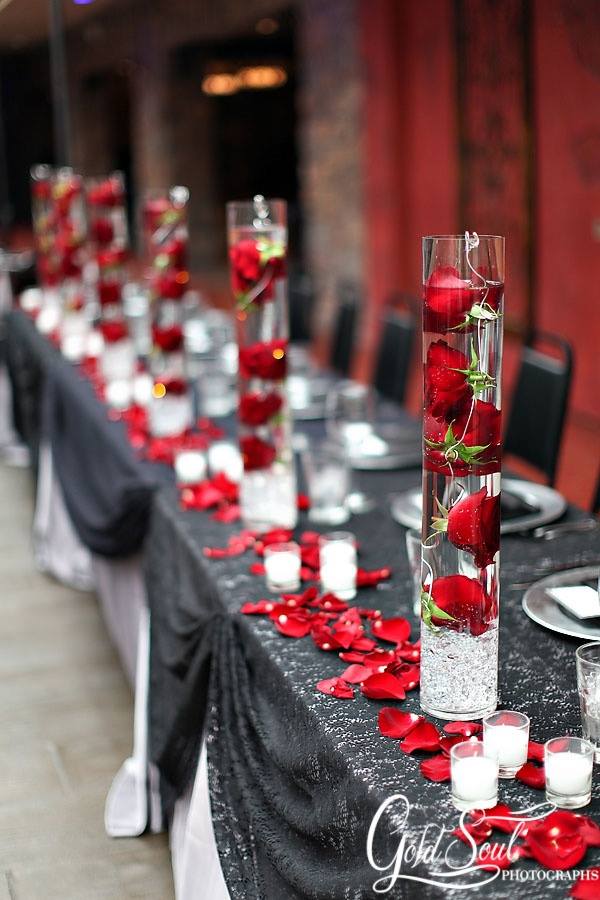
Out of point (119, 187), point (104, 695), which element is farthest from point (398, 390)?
point (104, 695)

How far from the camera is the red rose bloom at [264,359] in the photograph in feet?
7.22

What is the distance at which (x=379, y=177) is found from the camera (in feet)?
25.2

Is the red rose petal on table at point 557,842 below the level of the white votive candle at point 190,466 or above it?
below

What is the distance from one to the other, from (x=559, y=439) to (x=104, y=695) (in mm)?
1432

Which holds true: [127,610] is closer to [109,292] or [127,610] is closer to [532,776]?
[109,292]

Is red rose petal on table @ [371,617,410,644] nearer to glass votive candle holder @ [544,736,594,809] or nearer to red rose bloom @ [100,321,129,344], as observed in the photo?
glass votive candle holder @ [544,736,594,809]

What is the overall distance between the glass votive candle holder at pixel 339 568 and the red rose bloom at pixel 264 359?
19.0 inches

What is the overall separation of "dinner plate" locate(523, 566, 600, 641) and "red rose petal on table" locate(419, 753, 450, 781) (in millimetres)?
371

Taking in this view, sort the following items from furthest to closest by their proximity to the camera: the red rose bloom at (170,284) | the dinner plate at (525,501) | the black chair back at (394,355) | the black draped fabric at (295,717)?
the black chair back at (394,355), the red rose bloom at (170,284), the dinner plate at (525,501), the black draped fabric at (295,717)

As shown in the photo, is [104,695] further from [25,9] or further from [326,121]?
→ [326,121]

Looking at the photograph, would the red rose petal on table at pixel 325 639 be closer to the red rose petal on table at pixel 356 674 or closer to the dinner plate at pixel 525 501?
the red rose petal on table at pixel 356 674

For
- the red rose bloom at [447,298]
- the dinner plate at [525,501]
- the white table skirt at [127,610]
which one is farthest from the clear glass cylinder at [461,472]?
the dinner plate at [525,501]

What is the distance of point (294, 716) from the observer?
150 cm

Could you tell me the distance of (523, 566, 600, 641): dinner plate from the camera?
1586 millimetres
